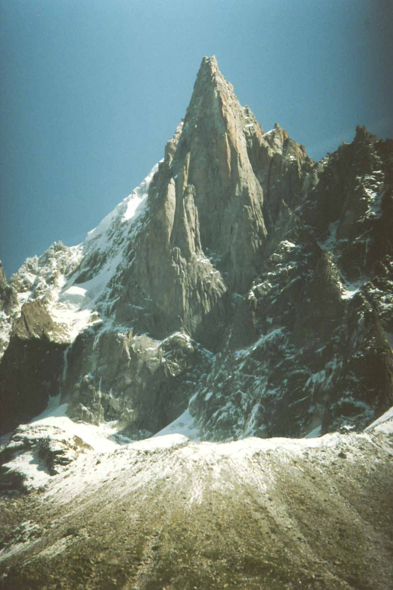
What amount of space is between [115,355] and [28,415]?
82.4 ft

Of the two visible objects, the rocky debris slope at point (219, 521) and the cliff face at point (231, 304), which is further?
the cliff face at point (231, 304)

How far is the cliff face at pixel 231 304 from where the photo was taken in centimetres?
5634

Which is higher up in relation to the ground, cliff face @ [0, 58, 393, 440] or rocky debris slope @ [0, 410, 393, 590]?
cliff face @ [0, 58, 393, 440]

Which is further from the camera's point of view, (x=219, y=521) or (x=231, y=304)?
→ (x=231, y=304)

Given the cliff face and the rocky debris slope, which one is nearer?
the rocky debris slope

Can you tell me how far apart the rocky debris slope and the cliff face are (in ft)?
47.0

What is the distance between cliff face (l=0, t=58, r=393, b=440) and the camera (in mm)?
56344

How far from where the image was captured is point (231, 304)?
3602 inches

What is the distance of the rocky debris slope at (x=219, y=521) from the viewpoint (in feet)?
65.4

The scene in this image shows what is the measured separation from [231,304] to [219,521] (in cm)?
6797

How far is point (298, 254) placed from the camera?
75.8 m

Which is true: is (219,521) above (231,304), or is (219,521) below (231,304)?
below

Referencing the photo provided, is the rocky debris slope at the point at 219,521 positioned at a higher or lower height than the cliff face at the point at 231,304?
lower

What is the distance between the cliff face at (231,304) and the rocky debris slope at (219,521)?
14.3 m
